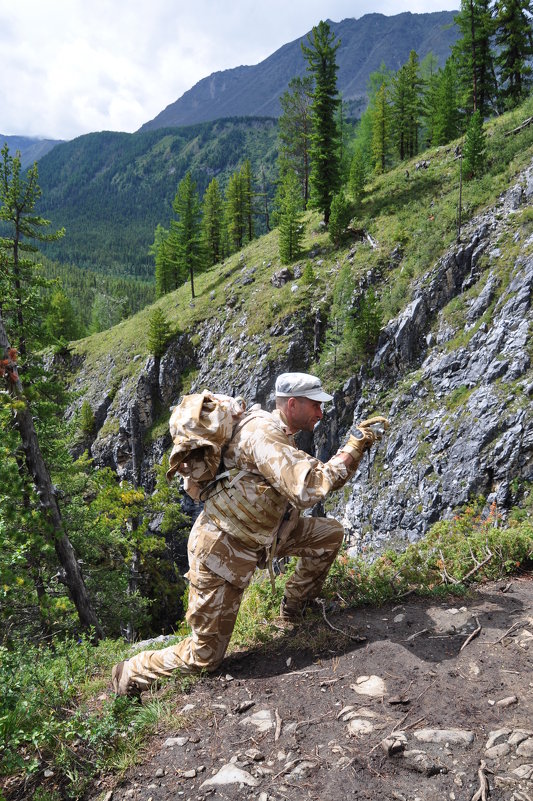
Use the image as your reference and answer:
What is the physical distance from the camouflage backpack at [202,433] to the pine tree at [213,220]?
46.5 metres

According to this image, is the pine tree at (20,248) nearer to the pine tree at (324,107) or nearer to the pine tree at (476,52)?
the pine tree at (324,107)

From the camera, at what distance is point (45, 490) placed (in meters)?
9.16

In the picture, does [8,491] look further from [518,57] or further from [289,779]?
[518,57]

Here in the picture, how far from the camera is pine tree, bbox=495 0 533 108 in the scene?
32.0 metres

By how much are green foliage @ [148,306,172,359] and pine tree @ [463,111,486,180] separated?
24759 mm

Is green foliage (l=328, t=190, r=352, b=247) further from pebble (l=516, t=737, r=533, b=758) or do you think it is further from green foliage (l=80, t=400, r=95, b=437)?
pebble (l=516, t=737, r=533, b=758)

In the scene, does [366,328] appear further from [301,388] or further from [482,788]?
[482,788]

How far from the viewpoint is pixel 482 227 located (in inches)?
899

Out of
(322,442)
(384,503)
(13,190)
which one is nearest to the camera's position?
(13,190)

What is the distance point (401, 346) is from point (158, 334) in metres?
22.5

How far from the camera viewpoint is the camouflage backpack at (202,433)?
3.75m

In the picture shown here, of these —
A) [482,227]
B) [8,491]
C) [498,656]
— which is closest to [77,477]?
[8,491]

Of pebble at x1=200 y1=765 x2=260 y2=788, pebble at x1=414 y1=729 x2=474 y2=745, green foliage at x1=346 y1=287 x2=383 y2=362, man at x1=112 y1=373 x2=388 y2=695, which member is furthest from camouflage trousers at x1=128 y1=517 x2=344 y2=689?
green foliage at x1=346 y1=287 x2=383 y2=362

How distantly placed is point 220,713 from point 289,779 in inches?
36.8
